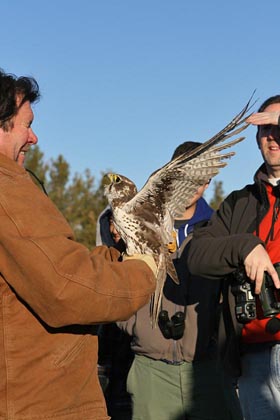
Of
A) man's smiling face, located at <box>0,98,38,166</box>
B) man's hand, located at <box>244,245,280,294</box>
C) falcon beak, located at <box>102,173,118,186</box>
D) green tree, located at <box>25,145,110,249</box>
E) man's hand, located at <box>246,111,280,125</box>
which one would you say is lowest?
green tree, located at <box>25,145,110,249</box>

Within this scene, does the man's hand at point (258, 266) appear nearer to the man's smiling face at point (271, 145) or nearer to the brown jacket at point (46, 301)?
the man's smiling face at point (271, 145)

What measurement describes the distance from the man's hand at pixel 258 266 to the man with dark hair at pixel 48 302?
75cm

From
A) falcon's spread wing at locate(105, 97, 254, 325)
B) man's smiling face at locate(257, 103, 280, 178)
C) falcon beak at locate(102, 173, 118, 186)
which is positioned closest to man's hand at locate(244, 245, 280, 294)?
man's smiling face at locate(257, 103, 280, 178)

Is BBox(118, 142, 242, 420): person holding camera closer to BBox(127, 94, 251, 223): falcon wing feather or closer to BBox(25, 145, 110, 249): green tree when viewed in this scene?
BBox(127, 94, 251, 223): falcon wing feather

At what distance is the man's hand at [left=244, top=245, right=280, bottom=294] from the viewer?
3307 millimetres

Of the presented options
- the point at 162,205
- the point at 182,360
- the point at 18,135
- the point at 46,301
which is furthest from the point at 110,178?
the point at 46,301

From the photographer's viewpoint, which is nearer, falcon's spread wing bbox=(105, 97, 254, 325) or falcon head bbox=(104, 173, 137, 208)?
falcon's spread wing bbox=(105, 97, 254, 325)

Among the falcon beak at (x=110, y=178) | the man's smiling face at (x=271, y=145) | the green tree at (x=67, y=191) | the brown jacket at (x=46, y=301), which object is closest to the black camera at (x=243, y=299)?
the man's smiling face at (x=271, y=145)

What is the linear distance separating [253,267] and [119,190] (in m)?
1.73

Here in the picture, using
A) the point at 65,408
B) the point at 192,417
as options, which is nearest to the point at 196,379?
the point at 192,417

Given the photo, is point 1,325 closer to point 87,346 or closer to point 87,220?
point 87,346

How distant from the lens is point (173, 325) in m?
4.57

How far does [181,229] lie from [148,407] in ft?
4.43

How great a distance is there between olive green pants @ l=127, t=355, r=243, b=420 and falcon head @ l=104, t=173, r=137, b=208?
45.0 inches
